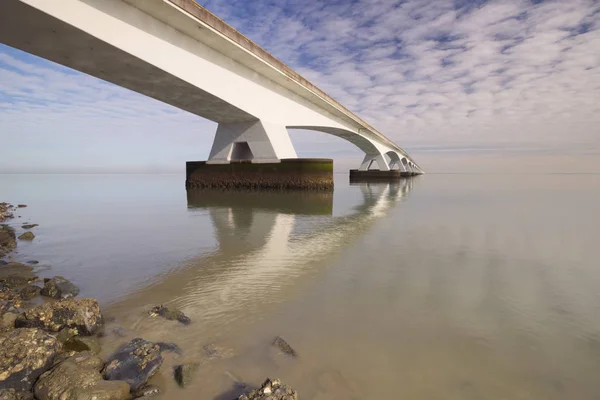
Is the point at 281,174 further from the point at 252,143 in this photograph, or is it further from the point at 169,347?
the point at 169,347

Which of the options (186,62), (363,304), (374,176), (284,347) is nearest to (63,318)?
(284,347)

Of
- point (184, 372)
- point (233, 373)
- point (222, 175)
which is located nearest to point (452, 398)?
point (233, 373)

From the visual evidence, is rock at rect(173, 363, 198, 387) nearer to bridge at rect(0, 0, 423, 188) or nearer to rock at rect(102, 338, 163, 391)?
rock at rect(102, 338, 163, 391)

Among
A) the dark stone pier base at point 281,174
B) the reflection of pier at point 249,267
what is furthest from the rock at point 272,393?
the dark stone pier base at point 281,174

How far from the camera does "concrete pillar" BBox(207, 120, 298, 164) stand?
55.7ft

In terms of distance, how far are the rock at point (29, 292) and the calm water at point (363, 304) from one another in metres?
0.44

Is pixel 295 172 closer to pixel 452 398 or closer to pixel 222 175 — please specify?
pixel 222 175

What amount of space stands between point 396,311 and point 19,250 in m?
6.68

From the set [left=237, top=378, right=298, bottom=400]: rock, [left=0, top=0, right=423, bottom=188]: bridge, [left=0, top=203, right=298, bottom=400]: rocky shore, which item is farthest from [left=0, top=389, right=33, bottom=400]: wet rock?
[left=0, top=0, right=423, bottom=188]: bridge

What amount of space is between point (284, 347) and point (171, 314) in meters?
1.23

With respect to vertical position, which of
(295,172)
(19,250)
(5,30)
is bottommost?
(19,250)

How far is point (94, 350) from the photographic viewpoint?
2346 mm

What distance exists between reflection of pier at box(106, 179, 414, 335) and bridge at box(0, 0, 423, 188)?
6531 mm

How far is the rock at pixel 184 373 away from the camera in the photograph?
2.01 meters
